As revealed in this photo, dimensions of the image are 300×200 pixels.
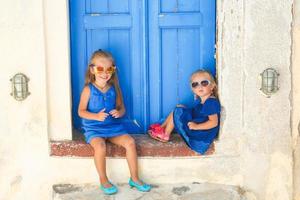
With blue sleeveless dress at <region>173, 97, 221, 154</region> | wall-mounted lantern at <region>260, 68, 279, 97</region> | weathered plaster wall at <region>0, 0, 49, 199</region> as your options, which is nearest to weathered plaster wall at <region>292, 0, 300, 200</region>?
wall-mounted lantern at <region>260, 68, 279, 97</region>

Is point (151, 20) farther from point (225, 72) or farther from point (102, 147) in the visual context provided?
point (102, 147)

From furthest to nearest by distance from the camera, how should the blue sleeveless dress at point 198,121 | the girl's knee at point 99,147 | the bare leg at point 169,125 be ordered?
the bare leg at point 169,125 < the blue sleeveless dress at point 198,121 < the girl's knee at point 99,147

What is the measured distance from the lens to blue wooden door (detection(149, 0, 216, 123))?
5.55 meters

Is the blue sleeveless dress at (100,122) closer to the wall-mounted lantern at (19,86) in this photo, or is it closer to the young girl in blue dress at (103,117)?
the young girl in blue dress at (103,117)

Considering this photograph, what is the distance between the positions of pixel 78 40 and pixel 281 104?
76.8 inches

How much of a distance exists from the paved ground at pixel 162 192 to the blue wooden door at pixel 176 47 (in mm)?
739

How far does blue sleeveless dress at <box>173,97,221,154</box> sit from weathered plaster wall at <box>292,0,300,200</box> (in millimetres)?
677

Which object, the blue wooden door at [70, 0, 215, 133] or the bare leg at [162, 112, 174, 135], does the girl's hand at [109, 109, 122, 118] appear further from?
the bare leg at [162, 112, 174, 135]

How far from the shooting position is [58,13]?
5316 mm

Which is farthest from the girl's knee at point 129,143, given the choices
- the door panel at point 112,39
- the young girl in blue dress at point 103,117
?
the door panel at point 112,39

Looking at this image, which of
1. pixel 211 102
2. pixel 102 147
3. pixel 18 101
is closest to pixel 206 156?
pixel 211 102

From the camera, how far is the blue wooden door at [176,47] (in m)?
5.55

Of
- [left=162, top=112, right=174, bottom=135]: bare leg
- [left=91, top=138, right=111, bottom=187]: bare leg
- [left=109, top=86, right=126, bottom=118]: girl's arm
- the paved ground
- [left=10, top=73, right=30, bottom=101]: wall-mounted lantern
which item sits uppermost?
[left=10, top=73, right=30, bottom=101]: wall-mounted lantern

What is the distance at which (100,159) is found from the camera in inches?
206
